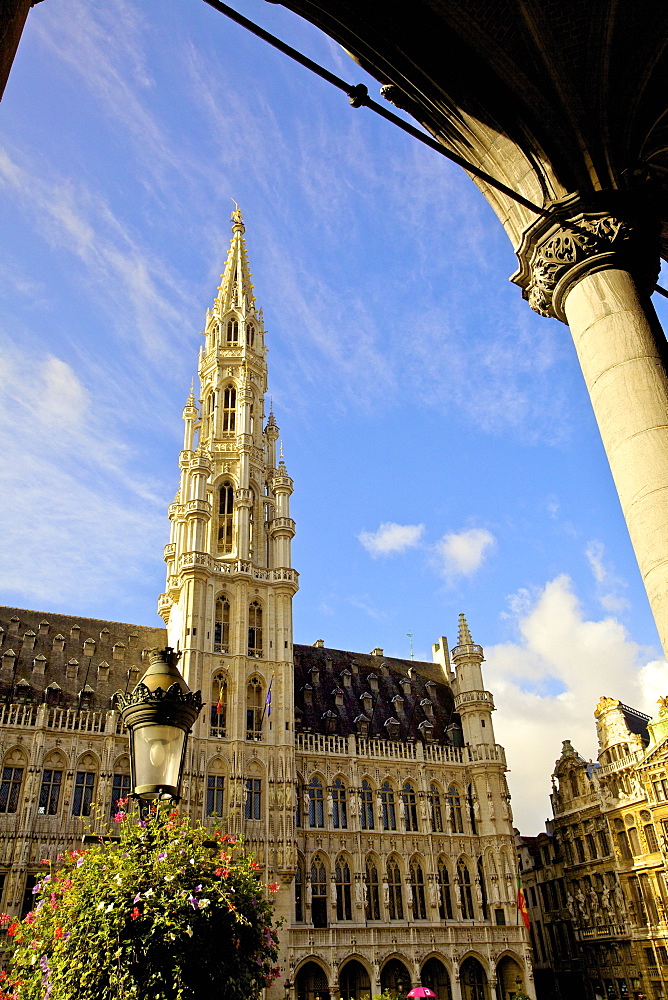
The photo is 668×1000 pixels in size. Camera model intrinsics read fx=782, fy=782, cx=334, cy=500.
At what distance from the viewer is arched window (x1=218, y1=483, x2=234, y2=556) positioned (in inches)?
1829

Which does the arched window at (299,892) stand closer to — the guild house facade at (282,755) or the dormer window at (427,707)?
the guild house facade at (282,755)

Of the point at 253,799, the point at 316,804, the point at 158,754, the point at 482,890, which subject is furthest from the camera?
the point at 482,890

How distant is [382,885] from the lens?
40.9 metres

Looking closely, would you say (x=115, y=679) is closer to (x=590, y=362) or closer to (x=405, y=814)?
(x=405, y=814)

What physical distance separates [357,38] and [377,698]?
149 ft

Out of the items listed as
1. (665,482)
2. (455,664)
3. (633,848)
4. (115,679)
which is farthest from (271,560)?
(665,482)

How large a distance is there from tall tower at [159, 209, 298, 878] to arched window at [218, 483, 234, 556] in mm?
65

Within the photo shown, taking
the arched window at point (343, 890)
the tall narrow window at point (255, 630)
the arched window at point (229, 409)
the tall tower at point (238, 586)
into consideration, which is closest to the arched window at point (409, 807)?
the arched window at point (343, 890)

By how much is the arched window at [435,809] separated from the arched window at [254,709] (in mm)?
11565

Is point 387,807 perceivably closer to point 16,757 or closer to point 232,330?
point 16,757

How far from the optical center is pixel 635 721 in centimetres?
4953

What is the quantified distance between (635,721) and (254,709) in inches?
979

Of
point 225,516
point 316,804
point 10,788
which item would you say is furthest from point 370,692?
point 10,788

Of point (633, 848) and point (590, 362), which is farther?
point (633, 848)
